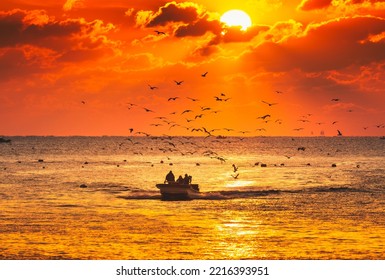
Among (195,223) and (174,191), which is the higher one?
(174,191)

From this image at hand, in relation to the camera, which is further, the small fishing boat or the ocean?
the small fishing boat

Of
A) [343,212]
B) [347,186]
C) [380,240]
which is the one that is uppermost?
[347,186]

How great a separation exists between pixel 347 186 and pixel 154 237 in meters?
51.4

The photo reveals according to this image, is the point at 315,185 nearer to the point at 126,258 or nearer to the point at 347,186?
the point at 347,186

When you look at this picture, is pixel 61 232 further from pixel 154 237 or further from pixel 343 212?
pixel 343 212

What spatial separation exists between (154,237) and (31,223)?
1120 centimetres

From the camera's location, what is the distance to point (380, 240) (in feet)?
148

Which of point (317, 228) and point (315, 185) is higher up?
point (315, 185)

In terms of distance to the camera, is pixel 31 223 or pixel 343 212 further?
pixel 343 212

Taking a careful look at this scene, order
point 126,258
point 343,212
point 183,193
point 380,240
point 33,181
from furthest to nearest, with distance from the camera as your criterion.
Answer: point 33,181, point 183,193, point 343,212, point 380,240, point 126,258

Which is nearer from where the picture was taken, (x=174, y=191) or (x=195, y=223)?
(x=195, y=223)

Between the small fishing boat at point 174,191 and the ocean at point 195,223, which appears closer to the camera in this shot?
the ocean at point 195,223
